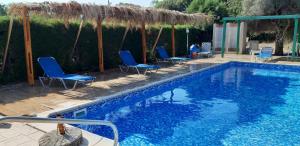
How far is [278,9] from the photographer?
60.1 feet

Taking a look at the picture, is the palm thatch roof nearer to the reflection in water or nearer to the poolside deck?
the poolside deck

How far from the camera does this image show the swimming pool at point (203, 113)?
5734 millimetres

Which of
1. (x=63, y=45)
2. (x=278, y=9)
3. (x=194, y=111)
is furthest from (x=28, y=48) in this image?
(x=278, y=9)

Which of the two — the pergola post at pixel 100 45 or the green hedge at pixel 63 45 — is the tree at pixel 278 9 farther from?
the pergola post at pixel 100 45

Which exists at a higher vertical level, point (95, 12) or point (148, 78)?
point (95, 12)

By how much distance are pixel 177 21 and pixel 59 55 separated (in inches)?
251

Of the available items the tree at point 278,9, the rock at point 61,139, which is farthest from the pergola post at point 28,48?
the tree at point 278,9

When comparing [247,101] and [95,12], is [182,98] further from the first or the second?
[95,12]

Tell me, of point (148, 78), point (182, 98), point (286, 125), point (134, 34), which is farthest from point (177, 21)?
point (286, 125)

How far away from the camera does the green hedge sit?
352 inches

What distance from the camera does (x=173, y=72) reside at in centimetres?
1171

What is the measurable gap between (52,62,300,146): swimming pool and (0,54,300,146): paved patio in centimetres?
52

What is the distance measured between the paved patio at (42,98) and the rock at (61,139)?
0.29 metres

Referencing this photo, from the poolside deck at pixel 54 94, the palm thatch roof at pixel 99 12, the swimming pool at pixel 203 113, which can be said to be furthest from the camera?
the palm thatch roof at pixel 99 12
